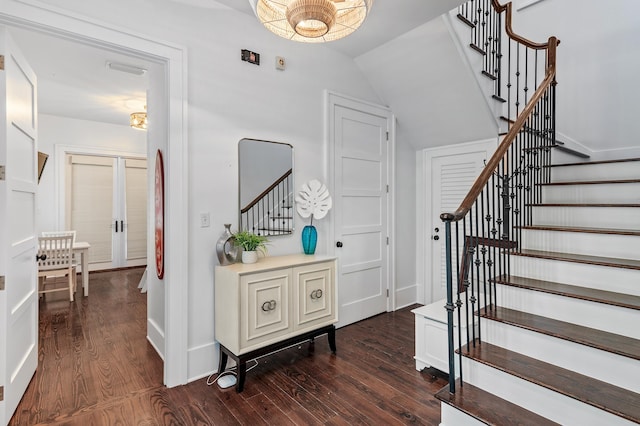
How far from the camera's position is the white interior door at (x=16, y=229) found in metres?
1.94

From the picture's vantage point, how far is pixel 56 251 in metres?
4.34

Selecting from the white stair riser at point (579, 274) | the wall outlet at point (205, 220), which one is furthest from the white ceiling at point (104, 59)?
the white stair riser at point (579, 274)

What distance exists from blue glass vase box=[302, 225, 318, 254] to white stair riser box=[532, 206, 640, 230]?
1891 mm

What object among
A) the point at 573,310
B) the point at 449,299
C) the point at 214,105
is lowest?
the point at 573,310

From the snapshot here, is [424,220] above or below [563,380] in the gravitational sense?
above

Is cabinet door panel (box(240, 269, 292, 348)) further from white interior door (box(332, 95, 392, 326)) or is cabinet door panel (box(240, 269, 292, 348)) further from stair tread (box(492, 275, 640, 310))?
stair tread (box(492, 275, 640, 310))

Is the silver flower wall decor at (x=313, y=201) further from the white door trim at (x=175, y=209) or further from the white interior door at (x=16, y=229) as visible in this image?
the white interior door at (x=16, y=229)

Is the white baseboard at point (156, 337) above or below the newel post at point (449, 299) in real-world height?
below

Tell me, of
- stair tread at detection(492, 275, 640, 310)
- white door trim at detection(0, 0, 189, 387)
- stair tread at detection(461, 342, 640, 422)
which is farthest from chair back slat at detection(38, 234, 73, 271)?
stair tread at detection(492, 275, 640, 310)

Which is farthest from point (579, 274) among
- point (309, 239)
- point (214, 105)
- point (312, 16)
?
point (214, 105)

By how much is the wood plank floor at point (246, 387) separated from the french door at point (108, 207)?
334 cm

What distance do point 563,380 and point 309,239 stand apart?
2.06 meters

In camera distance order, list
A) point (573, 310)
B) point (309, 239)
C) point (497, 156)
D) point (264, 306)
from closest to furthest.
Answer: point (573, 310) → point (497, 156) → point (264, 306) → point (309, 239)

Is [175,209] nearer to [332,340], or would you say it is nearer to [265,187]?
[265,187]
